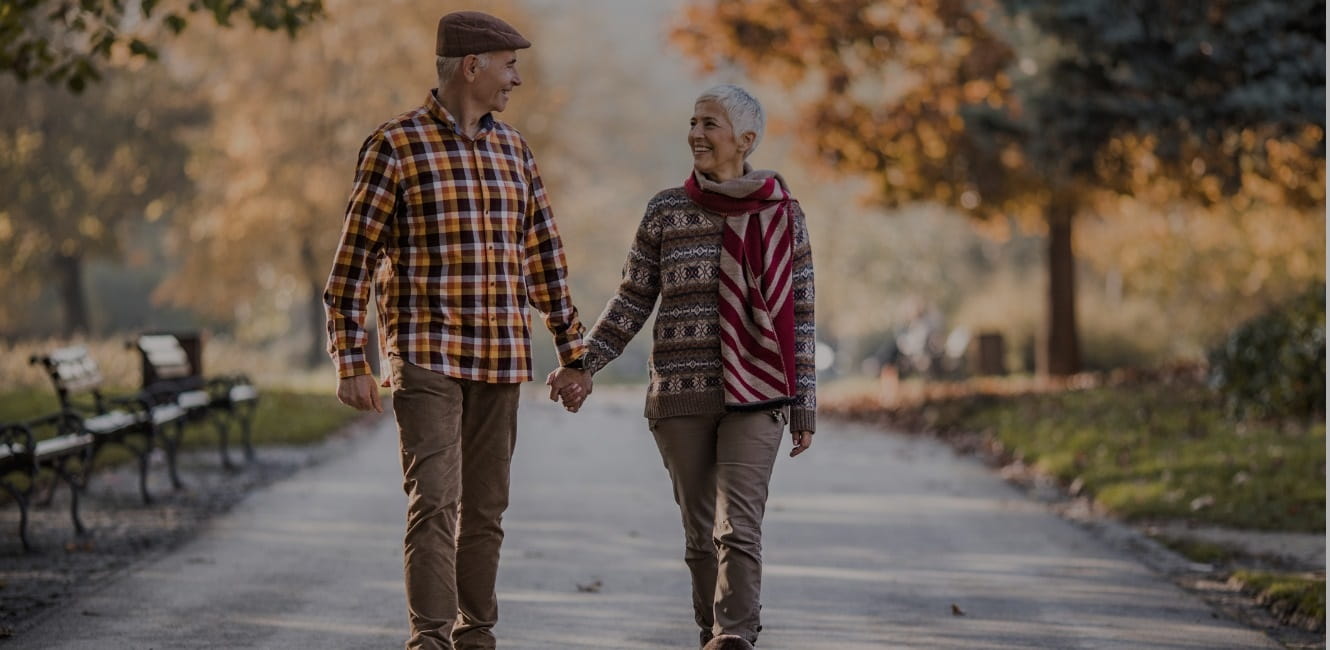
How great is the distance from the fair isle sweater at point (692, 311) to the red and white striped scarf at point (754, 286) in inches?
2.2

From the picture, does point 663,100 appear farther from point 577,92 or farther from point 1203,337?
point 1203,337

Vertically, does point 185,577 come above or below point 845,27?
below

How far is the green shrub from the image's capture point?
50.7 feet

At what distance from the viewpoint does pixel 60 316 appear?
45.1m

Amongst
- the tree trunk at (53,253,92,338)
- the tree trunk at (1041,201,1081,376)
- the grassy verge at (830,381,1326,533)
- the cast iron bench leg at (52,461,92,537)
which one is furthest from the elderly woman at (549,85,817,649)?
the tree trunk at (53,253,92,338)

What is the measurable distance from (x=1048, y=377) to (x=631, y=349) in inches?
1852

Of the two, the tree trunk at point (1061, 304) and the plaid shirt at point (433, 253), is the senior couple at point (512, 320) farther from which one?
the tree trunk at point (1061, 304)

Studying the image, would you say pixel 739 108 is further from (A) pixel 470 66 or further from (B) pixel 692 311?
(A) pixel 470 66

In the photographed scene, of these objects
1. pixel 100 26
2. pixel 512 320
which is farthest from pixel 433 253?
pixel 100 26

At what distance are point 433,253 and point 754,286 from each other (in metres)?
1.00

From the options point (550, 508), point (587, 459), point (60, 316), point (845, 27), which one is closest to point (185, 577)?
point (550, 508)

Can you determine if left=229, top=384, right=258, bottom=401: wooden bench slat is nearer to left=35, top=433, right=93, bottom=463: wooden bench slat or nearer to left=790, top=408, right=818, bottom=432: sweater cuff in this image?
left=35, top=433, right=93, bottom=463: wooden bench slat

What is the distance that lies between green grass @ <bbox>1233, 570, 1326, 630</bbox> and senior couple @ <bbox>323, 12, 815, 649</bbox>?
2858mm

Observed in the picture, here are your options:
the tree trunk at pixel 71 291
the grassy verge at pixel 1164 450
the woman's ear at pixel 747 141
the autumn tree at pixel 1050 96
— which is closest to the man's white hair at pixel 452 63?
the woman's ear at pixel 747 141
